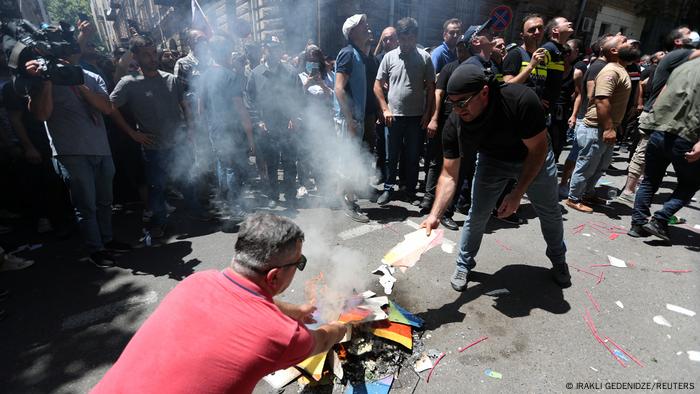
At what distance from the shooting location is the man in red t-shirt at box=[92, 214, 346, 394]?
1207 millimetres

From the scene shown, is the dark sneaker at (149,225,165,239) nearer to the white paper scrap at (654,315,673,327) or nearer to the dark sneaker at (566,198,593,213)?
the white paper scrap at (654,315,673,327)

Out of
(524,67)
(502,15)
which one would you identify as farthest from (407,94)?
(502,15)

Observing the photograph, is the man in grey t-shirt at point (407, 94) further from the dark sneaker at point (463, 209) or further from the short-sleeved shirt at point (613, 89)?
the short-sleeved shirt at point (613, 89)

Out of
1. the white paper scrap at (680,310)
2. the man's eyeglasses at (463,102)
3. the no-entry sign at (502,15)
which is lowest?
the white paper scrap at (680,310)

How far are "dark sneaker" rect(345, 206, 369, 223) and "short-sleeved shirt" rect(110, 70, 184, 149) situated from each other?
2395 millimetres

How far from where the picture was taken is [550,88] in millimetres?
4434

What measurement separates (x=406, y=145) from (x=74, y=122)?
3.82 metres

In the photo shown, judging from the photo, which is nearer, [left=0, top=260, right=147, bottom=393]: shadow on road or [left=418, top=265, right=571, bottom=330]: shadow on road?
[left=0, top=260, right=147, bottom=393]: shadow on road

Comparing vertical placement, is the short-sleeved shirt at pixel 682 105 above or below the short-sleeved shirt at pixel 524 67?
below

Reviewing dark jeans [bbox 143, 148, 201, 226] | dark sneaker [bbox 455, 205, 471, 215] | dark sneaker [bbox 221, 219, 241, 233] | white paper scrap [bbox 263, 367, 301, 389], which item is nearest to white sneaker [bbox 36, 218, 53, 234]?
dark jeans [bbox 143, 148, 201, 226]

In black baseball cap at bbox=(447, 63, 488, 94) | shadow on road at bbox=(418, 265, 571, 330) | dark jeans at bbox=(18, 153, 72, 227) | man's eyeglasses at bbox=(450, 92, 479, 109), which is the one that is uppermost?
black baseball cap at bbox=(447, 63, 488, 94)

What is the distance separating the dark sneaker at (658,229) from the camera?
3951mm

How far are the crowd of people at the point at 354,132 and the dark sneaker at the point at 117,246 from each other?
0.04 feet

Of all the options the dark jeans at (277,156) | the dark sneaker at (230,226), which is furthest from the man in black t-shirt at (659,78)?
the dark sneaker at (230,226)
